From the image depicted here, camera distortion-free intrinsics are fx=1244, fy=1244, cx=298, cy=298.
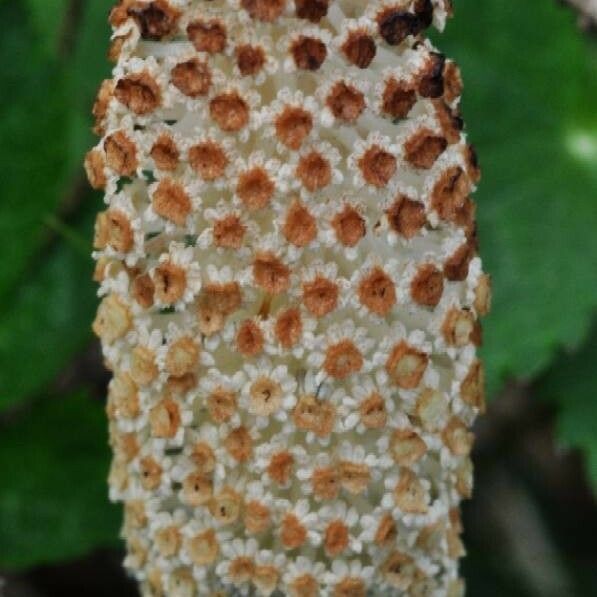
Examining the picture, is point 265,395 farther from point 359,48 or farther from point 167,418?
point 359,48

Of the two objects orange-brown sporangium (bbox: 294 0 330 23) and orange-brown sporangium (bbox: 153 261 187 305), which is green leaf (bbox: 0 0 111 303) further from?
orange-brown sporangium (bbox: 294 0 330 23)

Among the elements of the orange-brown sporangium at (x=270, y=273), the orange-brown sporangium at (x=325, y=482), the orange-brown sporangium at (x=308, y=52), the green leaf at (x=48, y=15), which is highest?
the green leaf at (x=48, y=15)

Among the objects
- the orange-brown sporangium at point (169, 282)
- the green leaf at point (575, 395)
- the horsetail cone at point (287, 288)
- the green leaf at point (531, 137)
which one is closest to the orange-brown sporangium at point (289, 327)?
the horsetail cone at point (287, 288)

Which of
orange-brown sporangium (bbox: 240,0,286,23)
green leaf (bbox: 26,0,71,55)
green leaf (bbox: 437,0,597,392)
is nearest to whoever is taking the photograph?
orange-brown sporangium (bbox: 240,0,286,23)

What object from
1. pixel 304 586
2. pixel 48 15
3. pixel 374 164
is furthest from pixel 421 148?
pixel 48 15

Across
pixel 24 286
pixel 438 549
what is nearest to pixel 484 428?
pixel 24 286

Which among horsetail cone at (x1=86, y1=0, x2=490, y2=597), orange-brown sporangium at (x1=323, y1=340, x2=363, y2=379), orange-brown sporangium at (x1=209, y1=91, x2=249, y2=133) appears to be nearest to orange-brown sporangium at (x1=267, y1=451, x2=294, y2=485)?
horsetail cone at (x1=86, y1=0, x2=490, y2=597)

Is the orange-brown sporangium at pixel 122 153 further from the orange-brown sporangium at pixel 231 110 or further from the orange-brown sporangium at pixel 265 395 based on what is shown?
the orange-brown sporangium at pixel 265 395
